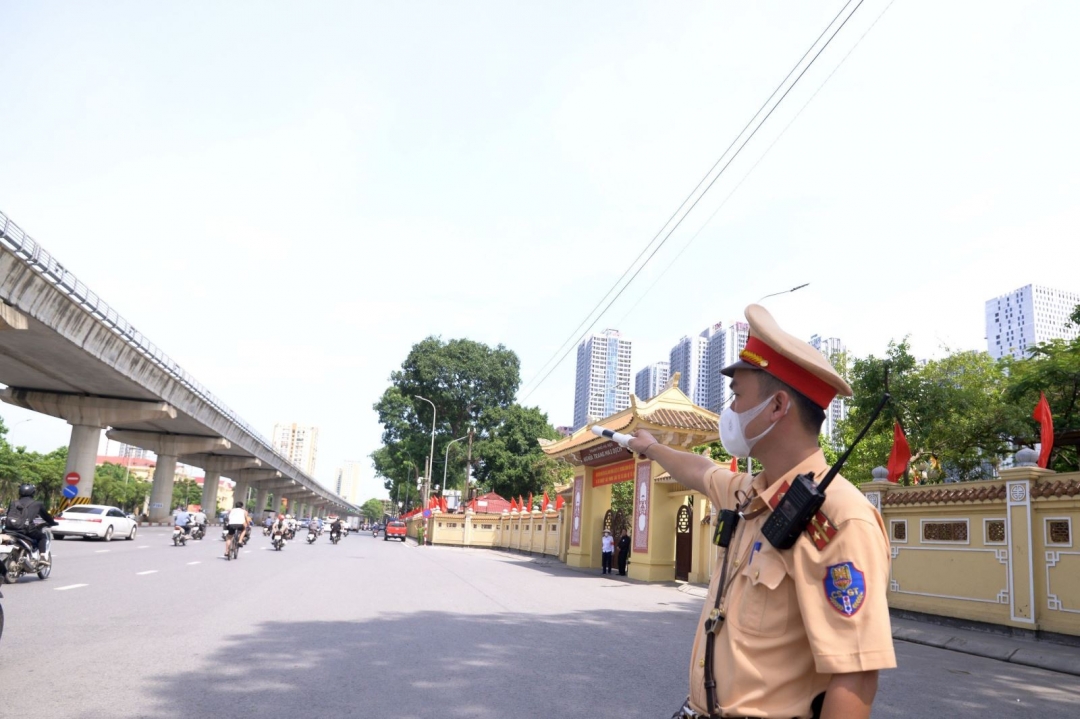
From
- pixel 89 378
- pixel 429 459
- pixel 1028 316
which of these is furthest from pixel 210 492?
pixel 1028 316

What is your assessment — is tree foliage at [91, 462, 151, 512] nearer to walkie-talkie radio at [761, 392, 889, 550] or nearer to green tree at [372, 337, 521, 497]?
green tree at [372, 337, 521, 497]

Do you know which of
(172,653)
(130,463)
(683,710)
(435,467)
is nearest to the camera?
(683,710)

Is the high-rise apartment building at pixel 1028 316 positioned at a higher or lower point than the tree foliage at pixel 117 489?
higher

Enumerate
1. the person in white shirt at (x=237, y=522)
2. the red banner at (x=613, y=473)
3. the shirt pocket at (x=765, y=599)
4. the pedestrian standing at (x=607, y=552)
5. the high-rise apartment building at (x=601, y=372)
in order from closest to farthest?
the shirt pocket at (x=765, y=599), the person in white shirt at (x=237, y=522), the pedestrian standing at (x=607, y=552), the red banner at (x=613, y=473), the high-rise apartment building at (x=601, y=372)

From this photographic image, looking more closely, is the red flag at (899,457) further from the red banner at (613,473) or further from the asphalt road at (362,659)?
the red banner at (613,473)

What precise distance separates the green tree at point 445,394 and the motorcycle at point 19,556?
43.4 m

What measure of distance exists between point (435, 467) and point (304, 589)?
156 ft

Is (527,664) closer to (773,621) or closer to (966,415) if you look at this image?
(773,621)

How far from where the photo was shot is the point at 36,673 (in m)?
5.36

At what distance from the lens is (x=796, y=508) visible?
166cm

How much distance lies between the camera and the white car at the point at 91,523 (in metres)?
24.2

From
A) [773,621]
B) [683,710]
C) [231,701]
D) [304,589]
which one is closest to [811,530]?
[773,621]

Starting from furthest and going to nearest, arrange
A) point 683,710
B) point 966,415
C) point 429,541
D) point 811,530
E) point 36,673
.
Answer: point 429,541, point 966,415, point 36,673, point 683,710, point 811,530

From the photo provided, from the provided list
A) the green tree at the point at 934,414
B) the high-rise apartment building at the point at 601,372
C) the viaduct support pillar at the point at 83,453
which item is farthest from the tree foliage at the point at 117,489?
the green tree at the point at 934,414
